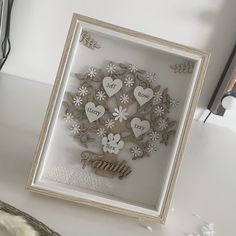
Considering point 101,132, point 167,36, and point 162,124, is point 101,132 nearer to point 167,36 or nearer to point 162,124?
point 162,124

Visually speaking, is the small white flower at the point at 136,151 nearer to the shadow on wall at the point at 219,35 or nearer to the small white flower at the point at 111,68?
the small white flower at the point at 111,68

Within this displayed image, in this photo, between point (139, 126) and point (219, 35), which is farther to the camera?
point (219, 35)

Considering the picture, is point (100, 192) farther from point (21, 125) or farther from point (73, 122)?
point (21, 125)

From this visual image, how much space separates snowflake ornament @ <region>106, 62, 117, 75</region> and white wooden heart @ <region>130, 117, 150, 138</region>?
0.09m

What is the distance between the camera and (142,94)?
0.77m

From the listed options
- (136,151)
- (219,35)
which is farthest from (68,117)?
(219,35)

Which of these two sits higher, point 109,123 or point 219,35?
point 219,35

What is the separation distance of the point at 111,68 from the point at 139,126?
0.36 ft

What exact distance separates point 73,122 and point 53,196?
13 cm

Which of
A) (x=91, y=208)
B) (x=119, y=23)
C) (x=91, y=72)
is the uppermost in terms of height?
(x=119, y=23)

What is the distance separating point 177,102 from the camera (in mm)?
779

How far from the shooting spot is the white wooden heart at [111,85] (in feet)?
2.51

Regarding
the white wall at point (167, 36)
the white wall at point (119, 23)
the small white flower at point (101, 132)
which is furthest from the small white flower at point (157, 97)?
the white wall at point (119, 23)

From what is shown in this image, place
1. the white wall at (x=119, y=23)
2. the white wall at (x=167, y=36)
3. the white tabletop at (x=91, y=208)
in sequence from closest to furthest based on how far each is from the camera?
the white tabletop at (x=91, y=208) → the white wall at (x=167, y=36) → the white wall at (x=119, y=23)
